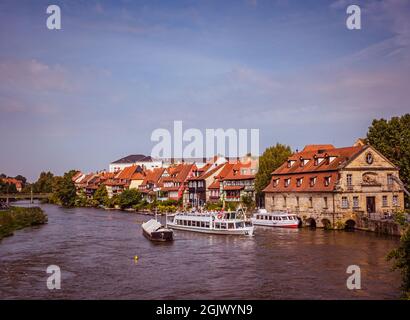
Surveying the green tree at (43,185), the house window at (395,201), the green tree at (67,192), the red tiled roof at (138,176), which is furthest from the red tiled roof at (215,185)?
the green tree at (43,185)

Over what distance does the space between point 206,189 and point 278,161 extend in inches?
738

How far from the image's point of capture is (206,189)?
92.9 metres

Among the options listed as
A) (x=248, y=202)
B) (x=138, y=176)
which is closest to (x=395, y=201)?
(x=248, y=202)

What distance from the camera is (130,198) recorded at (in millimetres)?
105812

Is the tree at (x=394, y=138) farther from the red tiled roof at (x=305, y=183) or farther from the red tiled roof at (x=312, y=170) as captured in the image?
the red tiled roof at (x=305, y=183)

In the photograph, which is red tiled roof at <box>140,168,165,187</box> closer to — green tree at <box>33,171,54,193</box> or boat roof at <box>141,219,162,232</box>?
boat roof at <box>141,219,162,232</box>

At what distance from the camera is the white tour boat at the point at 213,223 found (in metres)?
56.8

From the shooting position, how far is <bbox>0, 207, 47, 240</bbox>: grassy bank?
62.6 meters

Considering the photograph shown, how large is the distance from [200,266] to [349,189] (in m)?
29.5

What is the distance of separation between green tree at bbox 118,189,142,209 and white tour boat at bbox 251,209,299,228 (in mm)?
43563

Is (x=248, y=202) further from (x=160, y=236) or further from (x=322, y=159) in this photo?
(x=160, y=236)

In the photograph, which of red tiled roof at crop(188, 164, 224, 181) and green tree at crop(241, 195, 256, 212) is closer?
green tree at crop(241, 195, 256, 212)

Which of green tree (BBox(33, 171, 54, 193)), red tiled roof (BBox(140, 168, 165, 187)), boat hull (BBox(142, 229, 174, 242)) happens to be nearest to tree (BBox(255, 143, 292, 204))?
boat hull (BBox(142, 229, 174, 242))
